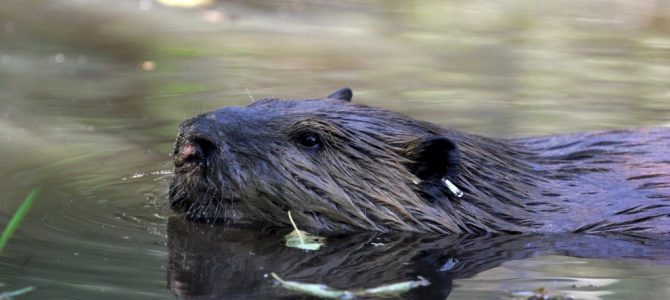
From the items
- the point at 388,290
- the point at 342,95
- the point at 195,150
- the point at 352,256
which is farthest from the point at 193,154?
the point at 388,290

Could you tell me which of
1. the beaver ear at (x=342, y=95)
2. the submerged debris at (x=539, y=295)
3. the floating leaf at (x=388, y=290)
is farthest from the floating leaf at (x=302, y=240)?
the submerged debris at (x=539, y=295)

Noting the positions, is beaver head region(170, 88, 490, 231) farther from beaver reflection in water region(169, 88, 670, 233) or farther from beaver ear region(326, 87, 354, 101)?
beaver ear region(326, 87, 354, 101)

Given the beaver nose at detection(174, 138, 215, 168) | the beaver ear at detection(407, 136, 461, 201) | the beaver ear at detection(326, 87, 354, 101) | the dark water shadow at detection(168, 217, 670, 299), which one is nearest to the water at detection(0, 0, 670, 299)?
the dark water shadow at detection(168, 217, 670, 299)

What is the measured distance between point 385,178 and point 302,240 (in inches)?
21.6

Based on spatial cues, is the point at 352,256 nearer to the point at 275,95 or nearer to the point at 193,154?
the point at 193,154

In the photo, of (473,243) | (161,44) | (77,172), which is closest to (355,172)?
(473,243)

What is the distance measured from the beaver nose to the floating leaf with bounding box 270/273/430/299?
1031mm

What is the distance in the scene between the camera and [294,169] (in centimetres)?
583

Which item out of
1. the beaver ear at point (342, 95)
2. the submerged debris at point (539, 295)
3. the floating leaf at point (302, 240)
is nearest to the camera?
the submerged debris at point (539, 295)

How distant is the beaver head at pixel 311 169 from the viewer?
5.78m

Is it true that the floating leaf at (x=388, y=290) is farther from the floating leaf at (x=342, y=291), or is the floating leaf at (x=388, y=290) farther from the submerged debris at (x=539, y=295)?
the submerged debris at (x=539, y=295)

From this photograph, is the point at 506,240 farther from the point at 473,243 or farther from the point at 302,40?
the point at 302,40

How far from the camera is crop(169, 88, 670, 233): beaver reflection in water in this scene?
19.0 feet

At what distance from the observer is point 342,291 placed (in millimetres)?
4770
